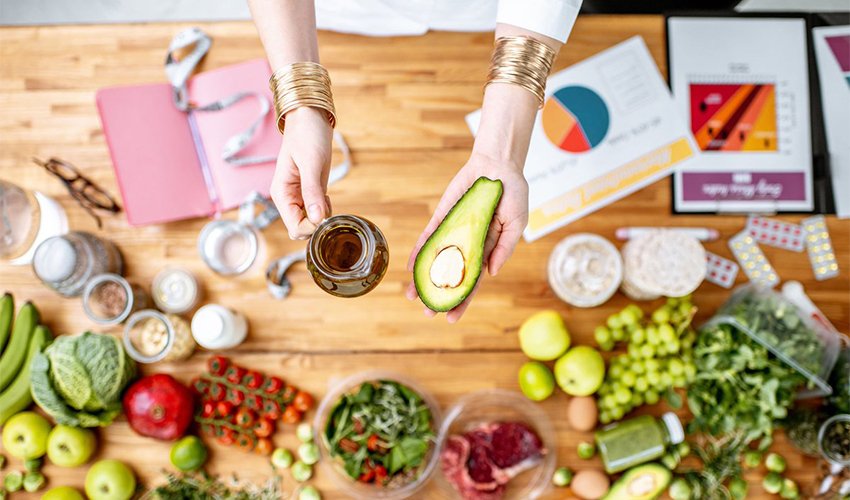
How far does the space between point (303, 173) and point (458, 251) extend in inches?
10.5

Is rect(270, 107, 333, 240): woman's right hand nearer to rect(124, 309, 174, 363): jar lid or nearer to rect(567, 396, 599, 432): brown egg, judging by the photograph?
rect(124, 309, 174, 363): jar lid

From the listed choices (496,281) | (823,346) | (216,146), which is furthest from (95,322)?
(823,346)

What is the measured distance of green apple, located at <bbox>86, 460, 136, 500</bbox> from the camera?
122 centimetres

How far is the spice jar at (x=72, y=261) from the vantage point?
3.94 feet

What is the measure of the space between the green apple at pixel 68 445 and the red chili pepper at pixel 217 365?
0.29m

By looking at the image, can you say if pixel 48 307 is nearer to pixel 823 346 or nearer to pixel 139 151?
pixel 139 151

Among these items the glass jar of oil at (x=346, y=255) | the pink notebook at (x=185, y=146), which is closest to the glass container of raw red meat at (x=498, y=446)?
the glass jar of oil at (x=346, y=255)

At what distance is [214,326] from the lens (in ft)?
3.96

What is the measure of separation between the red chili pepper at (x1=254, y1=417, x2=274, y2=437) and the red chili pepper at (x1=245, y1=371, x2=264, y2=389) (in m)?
0.07

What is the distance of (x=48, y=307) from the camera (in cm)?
132

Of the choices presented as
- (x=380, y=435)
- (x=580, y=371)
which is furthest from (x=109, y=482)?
(x=580, y=371)

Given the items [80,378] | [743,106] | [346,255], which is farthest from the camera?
[743,106]

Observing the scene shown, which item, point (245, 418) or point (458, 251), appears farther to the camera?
point (245, 418)

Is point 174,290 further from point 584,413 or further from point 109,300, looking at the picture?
point 584,413
